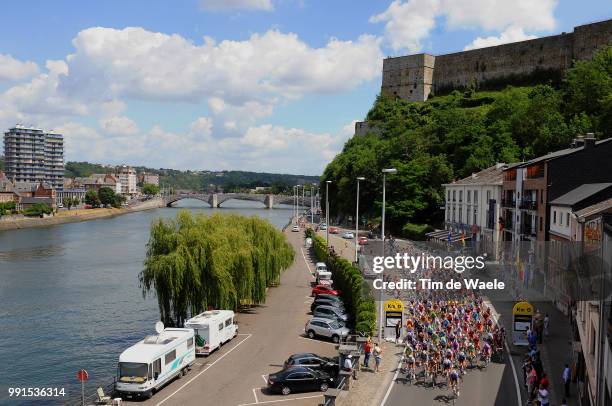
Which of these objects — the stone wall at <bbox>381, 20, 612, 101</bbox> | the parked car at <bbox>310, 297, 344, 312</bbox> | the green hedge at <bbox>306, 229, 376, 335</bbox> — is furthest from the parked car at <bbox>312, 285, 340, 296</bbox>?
the stone wall at <bbox>381, 20, 612, 101</bbox>

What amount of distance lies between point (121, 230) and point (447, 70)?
6676cm

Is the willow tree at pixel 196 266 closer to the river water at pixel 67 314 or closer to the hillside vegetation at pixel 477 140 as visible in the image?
the river water at pixel 67 314

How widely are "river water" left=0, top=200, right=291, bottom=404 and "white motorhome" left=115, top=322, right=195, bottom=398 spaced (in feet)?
14.6

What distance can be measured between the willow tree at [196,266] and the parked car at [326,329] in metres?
4.76

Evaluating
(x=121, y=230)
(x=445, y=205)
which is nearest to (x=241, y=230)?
(x=445, y=205)

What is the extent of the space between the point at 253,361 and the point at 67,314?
18.6 metres

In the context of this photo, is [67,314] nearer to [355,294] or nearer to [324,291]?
[324,291]

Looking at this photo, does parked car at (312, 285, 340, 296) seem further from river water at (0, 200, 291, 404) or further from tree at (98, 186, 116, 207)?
tree at (98, 186, 116, 207)

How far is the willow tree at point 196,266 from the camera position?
29.5 meters

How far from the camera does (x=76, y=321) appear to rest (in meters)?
36.7

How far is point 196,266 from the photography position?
29.9m

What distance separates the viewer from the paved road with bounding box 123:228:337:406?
20.5m

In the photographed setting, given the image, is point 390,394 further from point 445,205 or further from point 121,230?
point 121,230

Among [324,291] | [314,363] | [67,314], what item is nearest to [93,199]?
[67,314]
